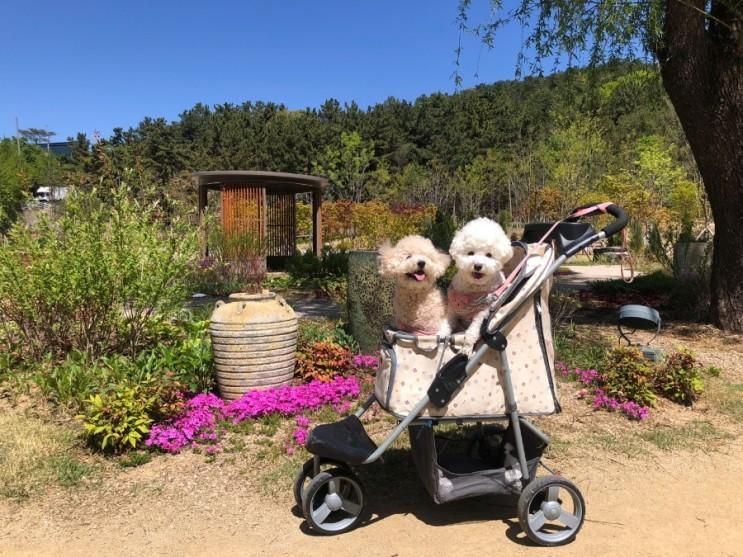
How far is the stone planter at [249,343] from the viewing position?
14.6ft

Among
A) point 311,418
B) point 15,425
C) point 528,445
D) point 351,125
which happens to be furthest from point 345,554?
point 351,125

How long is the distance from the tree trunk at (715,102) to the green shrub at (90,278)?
578 cm

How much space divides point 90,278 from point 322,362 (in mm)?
2048

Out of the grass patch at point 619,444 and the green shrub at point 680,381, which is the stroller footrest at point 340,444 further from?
the green shrub at point 680,381

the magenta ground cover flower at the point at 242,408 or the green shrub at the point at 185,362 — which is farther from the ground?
the green shrub at the point at 185,362

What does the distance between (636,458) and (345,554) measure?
2210 mm

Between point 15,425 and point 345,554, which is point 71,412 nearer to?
point 15,425

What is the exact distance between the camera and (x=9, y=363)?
208 inches

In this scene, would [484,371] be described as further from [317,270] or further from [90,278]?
[317,270]

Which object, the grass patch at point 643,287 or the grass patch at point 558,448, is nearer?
the grass patch at point 558,448

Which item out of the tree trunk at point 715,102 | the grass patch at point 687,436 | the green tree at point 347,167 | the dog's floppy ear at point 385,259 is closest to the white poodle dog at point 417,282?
the dog's floppy ear at point 385,259

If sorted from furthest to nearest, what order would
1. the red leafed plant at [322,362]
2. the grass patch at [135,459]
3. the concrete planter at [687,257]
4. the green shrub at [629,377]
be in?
1. the concrete planter at [687,257]
2. the red leafed plant at [322,362]
3. the green shrub at [629,377]
4. the grass patch at [135,459]

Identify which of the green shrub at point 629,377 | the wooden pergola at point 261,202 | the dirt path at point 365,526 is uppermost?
the wooden pergola at point 261,202

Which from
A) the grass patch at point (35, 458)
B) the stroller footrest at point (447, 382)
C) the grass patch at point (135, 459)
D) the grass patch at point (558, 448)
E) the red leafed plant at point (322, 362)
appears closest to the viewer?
the stroller footrest at point (447, 382)
